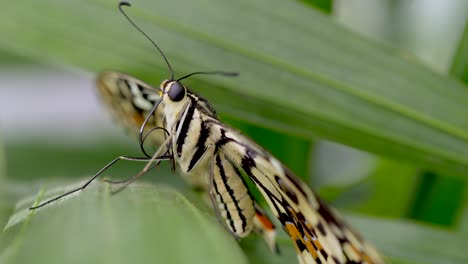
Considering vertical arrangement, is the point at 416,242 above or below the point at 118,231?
below

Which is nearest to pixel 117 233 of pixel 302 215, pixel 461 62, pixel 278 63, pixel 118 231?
pixel 118 231

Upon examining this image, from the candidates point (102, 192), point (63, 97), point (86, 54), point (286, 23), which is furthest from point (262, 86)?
point (63, 97)

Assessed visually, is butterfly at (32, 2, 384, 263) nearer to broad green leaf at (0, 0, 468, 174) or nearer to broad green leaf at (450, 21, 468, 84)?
broad green leaf at (0, 0, 468, 174)

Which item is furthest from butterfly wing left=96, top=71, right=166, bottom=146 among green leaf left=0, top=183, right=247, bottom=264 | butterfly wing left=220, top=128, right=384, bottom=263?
green leaf left=0, top=183, right=247, bottom=264

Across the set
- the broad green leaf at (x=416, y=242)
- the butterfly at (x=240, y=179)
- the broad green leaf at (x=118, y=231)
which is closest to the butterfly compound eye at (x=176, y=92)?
the butterfly at (x=240, y=179)

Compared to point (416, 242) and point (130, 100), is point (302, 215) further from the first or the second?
point (130, 100)

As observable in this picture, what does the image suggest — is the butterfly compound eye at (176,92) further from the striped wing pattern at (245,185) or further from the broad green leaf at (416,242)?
the broad green leaf at (416,242)
